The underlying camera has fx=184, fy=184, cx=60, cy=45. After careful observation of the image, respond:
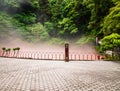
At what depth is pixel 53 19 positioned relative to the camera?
3909 centimetres

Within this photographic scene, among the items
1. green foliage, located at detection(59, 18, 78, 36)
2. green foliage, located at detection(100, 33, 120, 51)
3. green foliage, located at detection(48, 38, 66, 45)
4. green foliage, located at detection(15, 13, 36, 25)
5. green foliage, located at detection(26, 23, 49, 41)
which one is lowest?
green foliage, located at detection(100, 33, 120, 51)

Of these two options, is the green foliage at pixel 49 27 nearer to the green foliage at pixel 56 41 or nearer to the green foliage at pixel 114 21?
the green foliage at pixel 56 41

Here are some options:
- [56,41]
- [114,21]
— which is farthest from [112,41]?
[56,41]

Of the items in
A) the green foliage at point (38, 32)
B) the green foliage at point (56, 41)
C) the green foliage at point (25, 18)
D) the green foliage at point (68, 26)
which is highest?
the green foliage at point (25, 18)

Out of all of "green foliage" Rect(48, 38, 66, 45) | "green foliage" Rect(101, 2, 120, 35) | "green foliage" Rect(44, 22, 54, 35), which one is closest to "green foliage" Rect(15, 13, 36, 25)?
"green foliage" Rect(44, 22, 54, 35)

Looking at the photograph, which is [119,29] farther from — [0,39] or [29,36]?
[0,39]

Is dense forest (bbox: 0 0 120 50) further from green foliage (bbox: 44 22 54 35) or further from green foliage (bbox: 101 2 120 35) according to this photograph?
green foliage (bbox: 101 2 120 35)

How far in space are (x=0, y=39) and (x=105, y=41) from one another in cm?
1965

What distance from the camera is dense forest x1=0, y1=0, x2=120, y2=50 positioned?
29.2 metres

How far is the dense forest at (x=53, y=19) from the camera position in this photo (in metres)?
29.2

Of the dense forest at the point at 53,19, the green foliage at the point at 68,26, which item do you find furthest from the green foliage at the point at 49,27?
the green foliage at the point at 68,26

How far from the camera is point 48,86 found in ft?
25.8

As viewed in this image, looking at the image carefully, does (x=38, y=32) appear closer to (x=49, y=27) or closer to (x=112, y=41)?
(x=49, y=27)

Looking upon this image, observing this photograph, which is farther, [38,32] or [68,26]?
[68,26]
